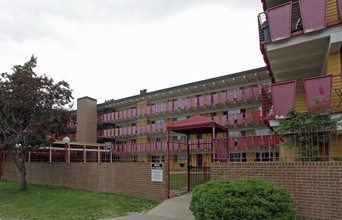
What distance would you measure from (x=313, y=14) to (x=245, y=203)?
706 cm

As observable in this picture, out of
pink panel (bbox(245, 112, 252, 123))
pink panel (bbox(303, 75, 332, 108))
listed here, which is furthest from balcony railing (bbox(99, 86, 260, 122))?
pink panel (bbox(303, 75, 332, 108))

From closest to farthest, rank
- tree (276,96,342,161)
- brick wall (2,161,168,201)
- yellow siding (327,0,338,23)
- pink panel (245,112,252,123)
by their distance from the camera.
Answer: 1. tree (276,96,342,161)
2. yellow siding (327,0,338,23)
3. brick wall (2,161,168,201)
4. pink panel (245,112,252,123)

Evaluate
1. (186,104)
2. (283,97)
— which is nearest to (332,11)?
(283,97)

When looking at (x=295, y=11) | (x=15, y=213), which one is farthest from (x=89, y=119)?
(x=295, y=11)

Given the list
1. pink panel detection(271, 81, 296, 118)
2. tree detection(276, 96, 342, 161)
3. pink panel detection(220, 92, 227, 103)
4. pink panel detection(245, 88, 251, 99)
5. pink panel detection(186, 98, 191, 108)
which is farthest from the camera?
pink panel detection(186, 98, 191, 108)

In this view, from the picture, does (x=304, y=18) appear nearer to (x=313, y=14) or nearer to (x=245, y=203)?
(x=313, y=14)

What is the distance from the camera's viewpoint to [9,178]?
2002cm

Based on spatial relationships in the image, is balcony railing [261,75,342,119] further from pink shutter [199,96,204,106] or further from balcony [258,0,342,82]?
pink shutter [199,96,204,106]

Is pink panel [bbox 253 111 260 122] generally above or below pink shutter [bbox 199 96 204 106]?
below

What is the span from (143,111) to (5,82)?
21.4 metres

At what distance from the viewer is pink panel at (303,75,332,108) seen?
8328mm

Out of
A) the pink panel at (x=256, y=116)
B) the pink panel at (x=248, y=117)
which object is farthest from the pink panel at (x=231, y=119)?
the pink panel at (x=256, y=116)

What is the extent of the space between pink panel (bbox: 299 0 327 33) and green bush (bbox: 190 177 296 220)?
599 centimetres

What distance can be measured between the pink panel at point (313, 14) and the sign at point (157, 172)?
7.35m
